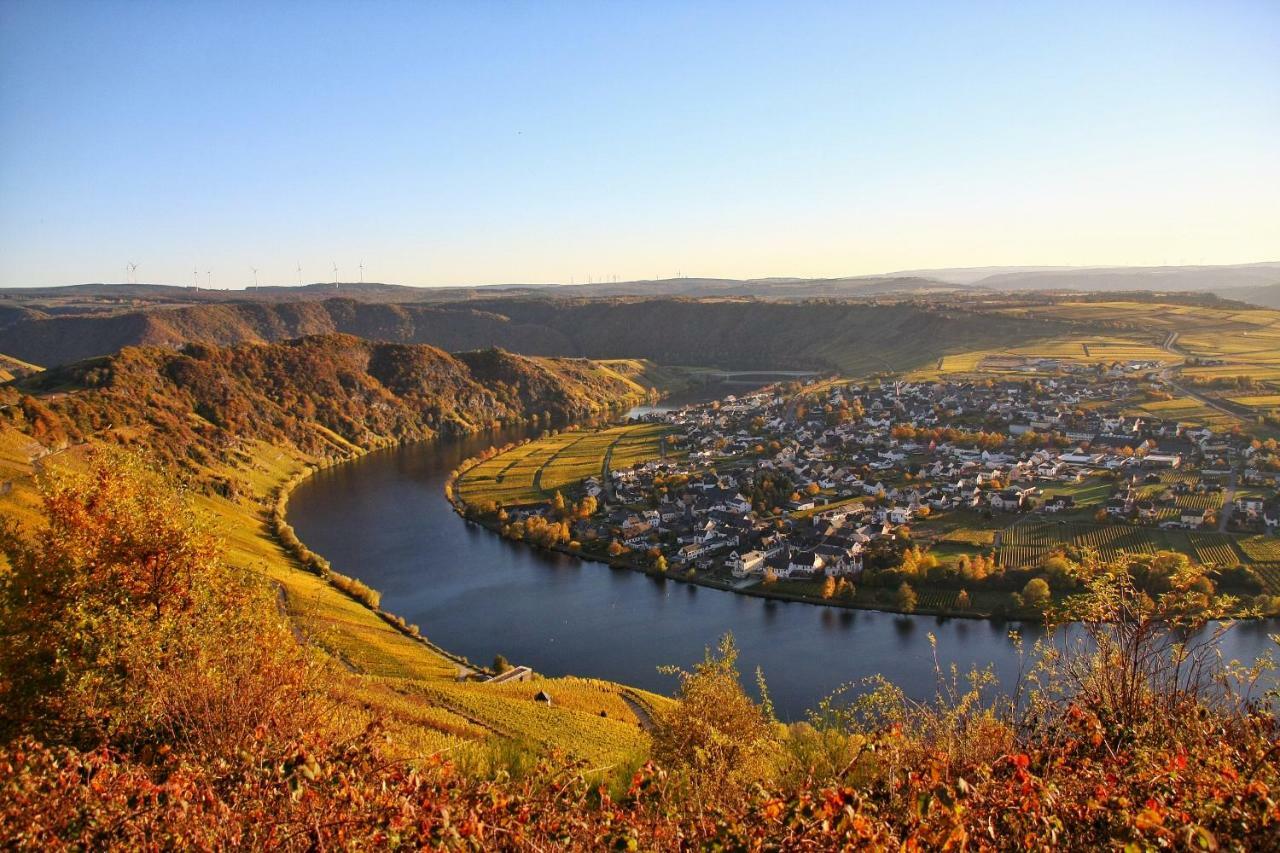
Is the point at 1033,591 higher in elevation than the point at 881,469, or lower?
lower

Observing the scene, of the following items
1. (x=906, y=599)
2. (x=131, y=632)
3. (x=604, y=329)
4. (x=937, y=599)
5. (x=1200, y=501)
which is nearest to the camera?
(x=131, y=632)

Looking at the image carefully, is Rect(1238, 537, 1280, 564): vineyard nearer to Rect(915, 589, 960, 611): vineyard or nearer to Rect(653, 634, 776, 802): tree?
Rect(915, 589, 960, 611): vineyard

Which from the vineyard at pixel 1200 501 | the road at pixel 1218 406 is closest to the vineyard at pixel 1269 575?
the road at pixel 1218 406

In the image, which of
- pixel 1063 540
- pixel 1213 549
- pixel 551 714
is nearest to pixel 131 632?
pixel 551 714

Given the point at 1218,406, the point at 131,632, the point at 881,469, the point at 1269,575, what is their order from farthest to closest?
the point at 1218,406 < the point at 881,469 < the point at 1269,575 < the point at 131,632

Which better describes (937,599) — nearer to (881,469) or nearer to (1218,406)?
(881,469)

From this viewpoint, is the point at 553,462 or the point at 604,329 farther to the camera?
the point at 604,329

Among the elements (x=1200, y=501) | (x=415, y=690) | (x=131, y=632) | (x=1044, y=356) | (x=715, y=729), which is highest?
(x=131, y=632)
